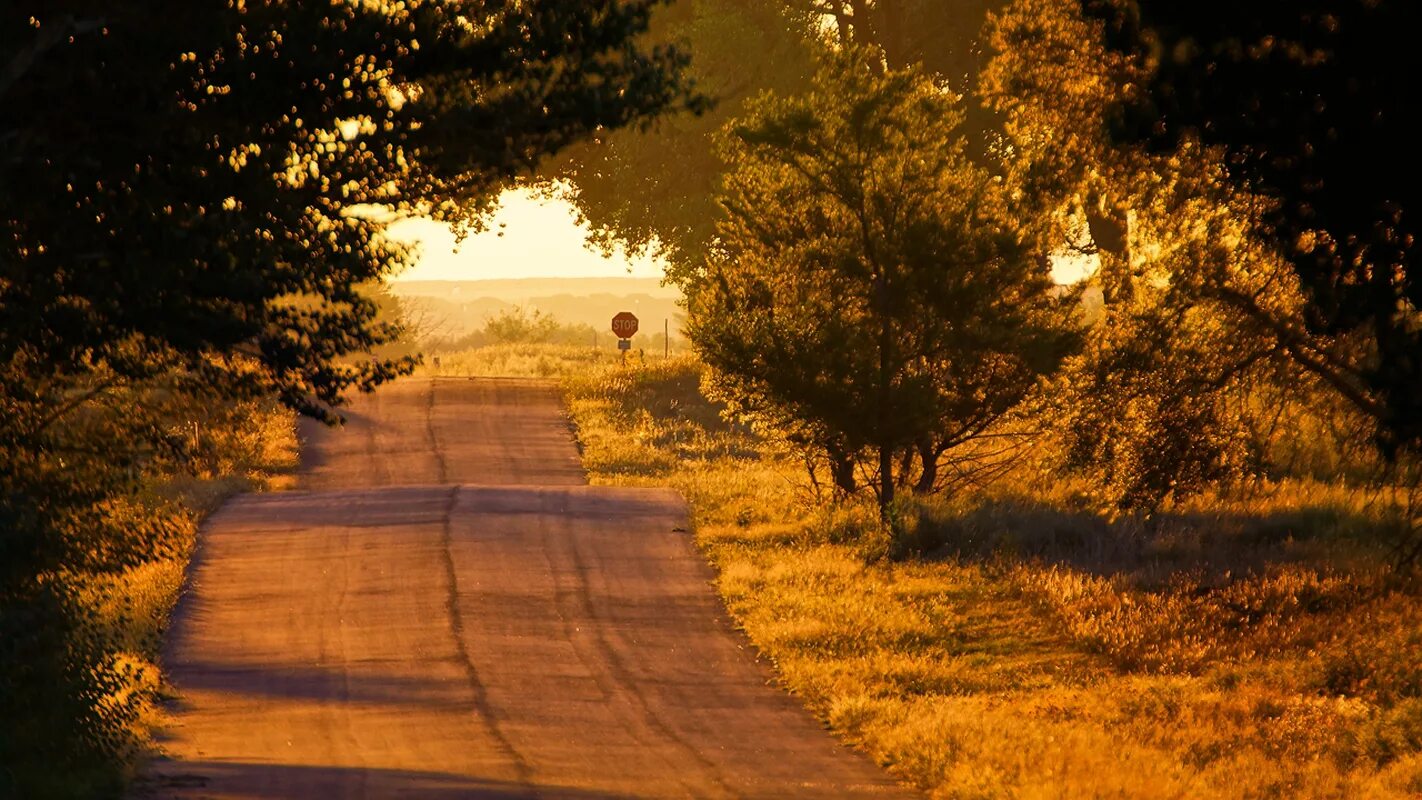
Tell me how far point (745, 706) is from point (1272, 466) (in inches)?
682

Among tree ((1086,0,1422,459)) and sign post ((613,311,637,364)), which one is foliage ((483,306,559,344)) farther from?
tree ((1086,0,1422,459))

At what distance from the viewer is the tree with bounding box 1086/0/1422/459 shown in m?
12.6

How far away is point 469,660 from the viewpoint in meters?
22.0

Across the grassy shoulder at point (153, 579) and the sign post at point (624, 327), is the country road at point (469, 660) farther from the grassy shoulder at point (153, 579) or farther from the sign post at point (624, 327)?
the sign post at point (624, 327)

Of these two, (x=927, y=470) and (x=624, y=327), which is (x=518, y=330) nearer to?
(x=624, y=327)

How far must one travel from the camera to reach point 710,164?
54625 mm

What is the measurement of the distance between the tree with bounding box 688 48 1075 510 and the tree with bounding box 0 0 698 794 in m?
14.4

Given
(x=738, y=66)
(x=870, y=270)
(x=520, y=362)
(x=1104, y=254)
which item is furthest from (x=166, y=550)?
(x=520, y=362)

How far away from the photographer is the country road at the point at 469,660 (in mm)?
16062

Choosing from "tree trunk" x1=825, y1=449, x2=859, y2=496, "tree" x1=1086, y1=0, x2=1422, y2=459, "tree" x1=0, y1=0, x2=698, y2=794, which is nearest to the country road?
"tree" x1=0, y1=0, x2=698, y2=794

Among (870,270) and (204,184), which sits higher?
(204,184)

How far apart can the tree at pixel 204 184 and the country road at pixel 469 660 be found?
2.61m

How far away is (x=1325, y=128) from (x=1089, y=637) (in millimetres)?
10781

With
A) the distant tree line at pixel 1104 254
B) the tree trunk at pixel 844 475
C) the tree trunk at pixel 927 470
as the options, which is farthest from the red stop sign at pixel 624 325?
the tree trunk at pixel 927 470
